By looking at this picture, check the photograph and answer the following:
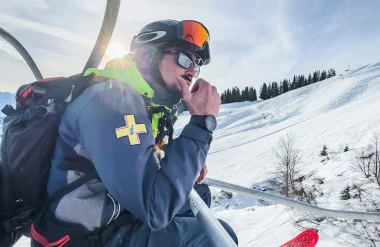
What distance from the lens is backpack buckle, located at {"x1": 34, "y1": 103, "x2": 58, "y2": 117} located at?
1530mm

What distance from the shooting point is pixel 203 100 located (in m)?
1.63

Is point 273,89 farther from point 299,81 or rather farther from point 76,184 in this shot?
point 76,184

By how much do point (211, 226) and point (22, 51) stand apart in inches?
116

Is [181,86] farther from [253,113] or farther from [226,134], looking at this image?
[253,113]

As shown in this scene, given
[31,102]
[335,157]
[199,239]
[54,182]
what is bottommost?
[335,157]

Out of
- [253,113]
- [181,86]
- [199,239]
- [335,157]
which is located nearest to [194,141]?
[181,86]

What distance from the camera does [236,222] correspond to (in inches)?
266

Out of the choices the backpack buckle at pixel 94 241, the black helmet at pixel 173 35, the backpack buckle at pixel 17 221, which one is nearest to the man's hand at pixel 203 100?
the black helmet at pixel 173 35

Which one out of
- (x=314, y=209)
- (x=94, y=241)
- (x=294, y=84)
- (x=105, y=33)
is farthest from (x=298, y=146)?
(x=294, y=84)

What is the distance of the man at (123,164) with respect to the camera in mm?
1332

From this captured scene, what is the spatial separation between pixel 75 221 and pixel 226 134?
57340mm

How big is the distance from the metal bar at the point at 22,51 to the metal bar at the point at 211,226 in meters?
2.50

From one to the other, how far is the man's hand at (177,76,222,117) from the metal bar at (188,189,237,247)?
0.51m

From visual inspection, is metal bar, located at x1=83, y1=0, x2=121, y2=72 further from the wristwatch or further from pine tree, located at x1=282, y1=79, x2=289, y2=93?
pine tree, located at x1=282, y1=79, x2=289, y2=93
